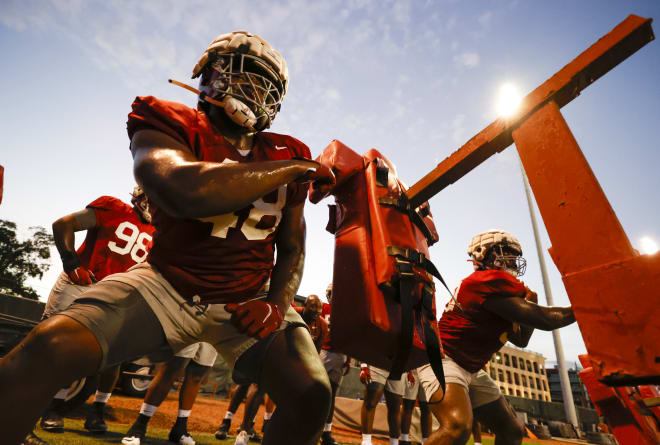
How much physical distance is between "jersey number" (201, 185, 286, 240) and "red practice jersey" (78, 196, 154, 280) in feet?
10.1

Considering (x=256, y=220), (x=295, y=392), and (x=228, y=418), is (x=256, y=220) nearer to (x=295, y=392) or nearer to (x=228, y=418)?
(x=295, y=392)

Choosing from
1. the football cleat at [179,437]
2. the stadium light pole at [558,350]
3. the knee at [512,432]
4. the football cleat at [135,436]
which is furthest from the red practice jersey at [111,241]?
the stadium light pole at [558,350]

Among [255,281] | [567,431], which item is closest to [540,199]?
[255,281]

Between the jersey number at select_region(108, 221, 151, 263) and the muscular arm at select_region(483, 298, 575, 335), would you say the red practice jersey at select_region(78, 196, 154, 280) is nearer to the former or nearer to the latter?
the jersey number at select_region(108, 221, 151, 263)

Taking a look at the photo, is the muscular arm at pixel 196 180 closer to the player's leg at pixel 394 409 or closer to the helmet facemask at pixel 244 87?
the helmet facemask at pixel 244 87

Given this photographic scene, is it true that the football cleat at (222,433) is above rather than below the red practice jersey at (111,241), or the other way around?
below

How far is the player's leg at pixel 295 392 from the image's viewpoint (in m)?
1.38

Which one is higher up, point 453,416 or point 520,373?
point 520,373

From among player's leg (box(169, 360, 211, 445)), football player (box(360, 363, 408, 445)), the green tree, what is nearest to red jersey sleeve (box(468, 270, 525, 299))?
football player (box(360, 363, 408, 445))

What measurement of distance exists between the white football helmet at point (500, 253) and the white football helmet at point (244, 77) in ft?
10.1

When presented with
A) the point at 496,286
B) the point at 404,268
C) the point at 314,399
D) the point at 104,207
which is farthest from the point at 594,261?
the point at 104,207

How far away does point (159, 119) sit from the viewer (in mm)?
1589

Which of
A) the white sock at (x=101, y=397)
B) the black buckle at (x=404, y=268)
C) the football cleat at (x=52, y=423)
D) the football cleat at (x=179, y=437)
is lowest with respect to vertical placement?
the football cleat at (x=52, y=423)

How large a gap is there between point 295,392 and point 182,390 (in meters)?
3.75
